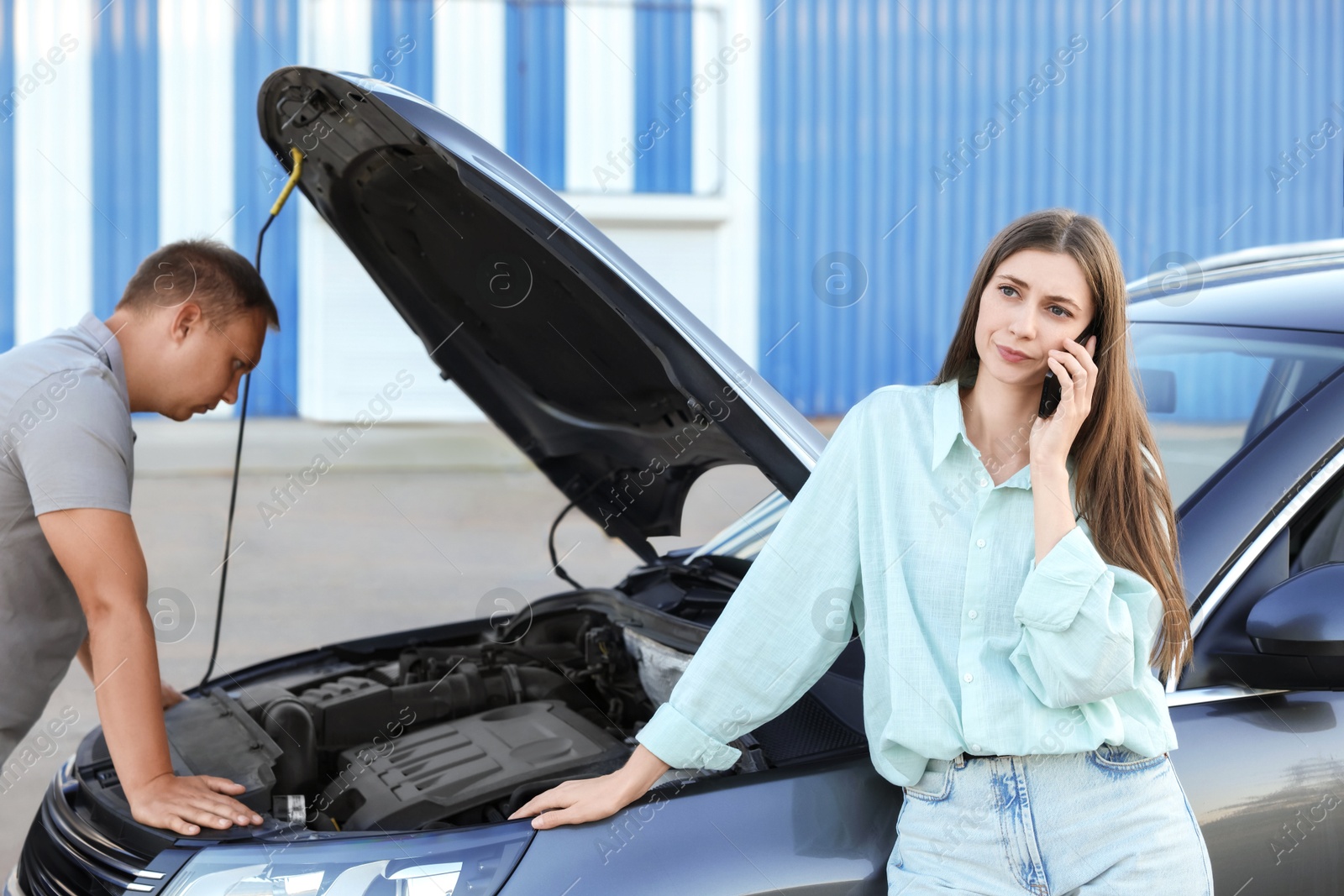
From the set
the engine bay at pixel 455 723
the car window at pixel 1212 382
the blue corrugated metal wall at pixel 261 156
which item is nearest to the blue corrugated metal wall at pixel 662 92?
the blue corrugated metal wall at pixel 261 156

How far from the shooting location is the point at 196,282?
1933mm

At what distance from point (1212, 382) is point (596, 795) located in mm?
1587

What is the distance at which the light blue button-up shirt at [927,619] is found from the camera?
1363mm

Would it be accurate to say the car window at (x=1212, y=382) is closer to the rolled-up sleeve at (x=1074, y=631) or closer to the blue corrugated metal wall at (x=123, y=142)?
the rolled-up sleeve at (x=1074, y=631)

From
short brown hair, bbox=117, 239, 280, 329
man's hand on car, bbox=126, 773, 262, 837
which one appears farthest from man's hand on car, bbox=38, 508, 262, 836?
short brown hair, bbox=117, 239, 280, 329

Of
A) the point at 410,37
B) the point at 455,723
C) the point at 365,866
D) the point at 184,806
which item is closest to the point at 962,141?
the point at 410,37

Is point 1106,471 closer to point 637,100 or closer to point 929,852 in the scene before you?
point 929,852

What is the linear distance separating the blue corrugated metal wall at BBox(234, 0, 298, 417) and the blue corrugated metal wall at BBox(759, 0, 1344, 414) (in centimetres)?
498

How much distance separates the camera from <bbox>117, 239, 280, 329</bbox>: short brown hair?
76.0 inches

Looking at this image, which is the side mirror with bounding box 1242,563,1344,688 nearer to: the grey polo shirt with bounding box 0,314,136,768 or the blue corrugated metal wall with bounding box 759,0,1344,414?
the grey polo shirt with bounding box 0,314,136,768

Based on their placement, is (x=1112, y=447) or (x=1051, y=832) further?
(x=1112, y=447)

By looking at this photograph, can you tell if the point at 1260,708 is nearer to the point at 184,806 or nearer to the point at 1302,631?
the point at 1302,631

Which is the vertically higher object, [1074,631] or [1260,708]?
[1074,631]

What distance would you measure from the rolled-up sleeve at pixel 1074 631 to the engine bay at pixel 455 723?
1.14ft
